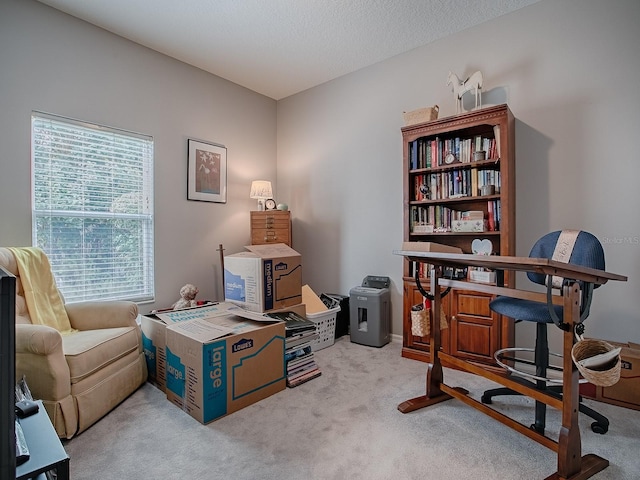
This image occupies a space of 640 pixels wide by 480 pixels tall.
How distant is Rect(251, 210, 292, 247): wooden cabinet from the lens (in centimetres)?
371

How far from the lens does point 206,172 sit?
11.8ft

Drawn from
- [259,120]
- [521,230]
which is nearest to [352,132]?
[259,120]

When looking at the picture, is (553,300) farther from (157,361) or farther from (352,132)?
(352,132)

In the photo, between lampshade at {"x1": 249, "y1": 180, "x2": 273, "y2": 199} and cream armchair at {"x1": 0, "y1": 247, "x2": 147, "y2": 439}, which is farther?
lampshade at {"x1": 249, "y1": 180, "x2": 273, "y2": 199}

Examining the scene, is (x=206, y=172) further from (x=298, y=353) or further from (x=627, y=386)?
(x=627, y=386)

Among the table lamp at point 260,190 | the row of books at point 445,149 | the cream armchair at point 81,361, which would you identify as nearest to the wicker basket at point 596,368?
the row of books at point 445,149

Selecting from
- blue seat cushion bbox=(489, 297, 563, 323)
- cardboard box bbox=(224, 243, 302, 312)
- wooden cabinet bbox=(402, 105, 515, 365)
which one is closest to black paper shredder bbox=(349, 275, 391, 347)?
wooden cabinet bbox=(402, 105, 515, 365)

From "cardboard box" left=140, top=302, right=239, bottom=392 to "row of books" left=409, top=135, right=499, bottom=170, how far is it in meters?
2.01

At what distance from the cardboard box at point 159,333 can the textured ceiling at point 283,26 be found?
2320 mm

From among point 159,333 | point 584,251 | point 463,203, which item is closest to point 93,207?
point 159,333

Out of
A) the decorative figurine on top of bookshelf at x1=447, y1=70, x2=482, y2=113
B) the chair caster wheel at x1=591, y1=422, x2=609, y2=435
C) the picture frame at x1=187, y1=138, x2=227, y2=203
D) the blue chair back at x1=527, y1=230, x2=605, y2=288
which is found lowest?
the chair caster wheel at x1=591, y1=422, x2=609, y2=435

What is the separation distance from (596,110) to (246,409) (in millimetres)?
3085

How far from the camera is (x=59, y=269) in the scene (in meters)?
2.67

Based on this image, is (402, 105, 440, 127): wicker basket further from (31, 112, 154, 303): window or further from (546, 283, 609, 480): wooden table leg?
(31, 112, 154, 303): window
